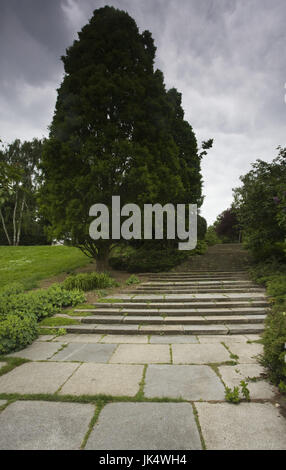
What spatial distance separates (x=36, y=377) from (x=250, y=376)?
2.75m

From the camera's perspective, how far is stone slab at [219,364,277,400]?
2.49 meters

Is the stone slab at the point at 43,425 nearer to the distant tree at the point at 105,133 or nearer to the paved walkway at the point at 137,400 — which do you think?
the paved walkway at the point at 137,400

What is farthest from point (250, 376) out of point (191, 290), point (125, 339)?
point (191, 290)

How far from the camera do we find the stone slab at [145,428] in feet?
5.83

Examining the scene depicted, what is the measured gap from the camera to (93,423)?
80.3 inches

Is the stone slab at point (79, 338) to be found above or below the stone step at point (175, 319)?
below

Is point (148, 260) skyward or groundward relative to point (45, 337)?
skyward

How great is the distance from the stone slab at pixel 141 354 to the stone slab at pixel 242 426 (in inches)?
50.6

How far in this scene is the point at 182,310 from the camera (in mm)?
6016

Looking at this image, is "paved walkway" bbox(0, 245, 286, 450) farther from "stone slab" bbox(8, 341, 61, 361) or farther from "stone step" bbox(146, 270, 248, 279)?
"stone step" bbox(146, 270, 248, 279)

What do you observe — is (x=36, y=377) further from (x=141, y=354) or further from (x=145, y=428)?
(x=145, y=428)

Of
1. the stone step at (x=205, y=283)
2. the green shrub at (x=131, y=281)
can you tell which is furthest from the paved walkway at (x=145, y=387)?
the green shrub at (x=131, y=281)
